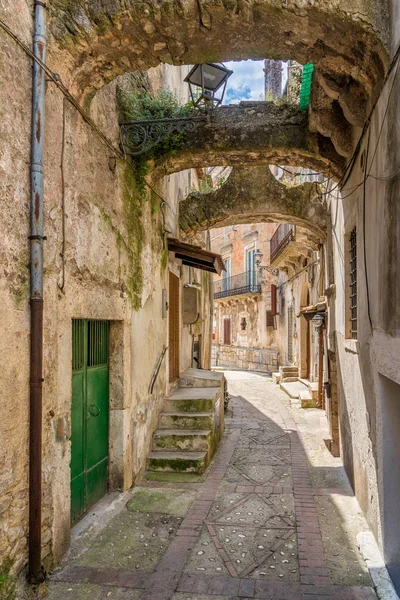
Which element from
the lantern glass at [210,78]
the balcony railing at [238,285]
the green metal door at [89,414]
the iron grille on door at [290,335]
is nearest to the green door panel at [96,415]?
the green metal door at [89,414]

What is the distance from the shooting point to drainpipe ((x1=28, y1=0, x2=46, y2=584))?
3.46 m

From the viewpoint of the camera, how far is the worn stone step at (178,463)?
649 cm

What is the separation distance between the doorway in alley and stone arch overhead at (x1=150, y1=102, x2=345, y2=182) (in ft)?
9.59

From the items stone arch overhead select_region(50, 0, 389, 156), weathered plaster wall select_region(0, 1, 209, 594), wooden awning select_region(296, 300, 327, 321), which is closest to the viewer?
weathered plaster wall select_region(0, 1, 209, 594)

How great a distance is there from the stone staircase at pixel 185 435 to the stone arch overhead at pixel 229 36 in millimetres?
4928

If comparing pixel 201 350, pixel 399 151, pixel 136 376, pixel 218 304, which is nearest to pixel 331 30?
pixel 399 151

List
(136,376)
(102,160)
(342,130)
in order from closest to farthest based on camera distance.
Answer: (102,160), (342,130), (136,376)

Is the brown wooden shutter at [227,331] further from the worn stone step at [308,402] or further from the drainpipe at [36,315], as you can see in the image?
the drainpipe at [36,315]

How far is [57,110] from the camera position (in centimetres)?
394

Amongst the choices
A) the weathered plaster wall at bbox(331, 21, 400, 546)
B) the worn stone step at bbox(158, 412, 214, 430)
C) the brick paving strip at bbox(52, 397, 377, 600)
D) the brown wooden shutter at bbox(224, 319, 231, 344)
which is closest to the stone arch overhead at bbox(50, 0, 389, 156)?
the weathered plaster wall at bbox(331, 21, 400, 546)

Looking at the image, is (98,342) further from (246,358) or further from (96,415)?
(246,358)

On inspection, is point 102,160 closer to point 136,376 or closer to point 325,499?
point 136,376

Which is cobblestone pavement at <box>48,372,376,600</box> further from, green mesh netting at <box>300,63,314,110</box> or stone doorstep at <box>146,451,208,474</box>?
green mesh netting at <box>300,63,314,110</box>

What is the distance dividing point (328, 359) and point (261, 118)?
15.8 feet
